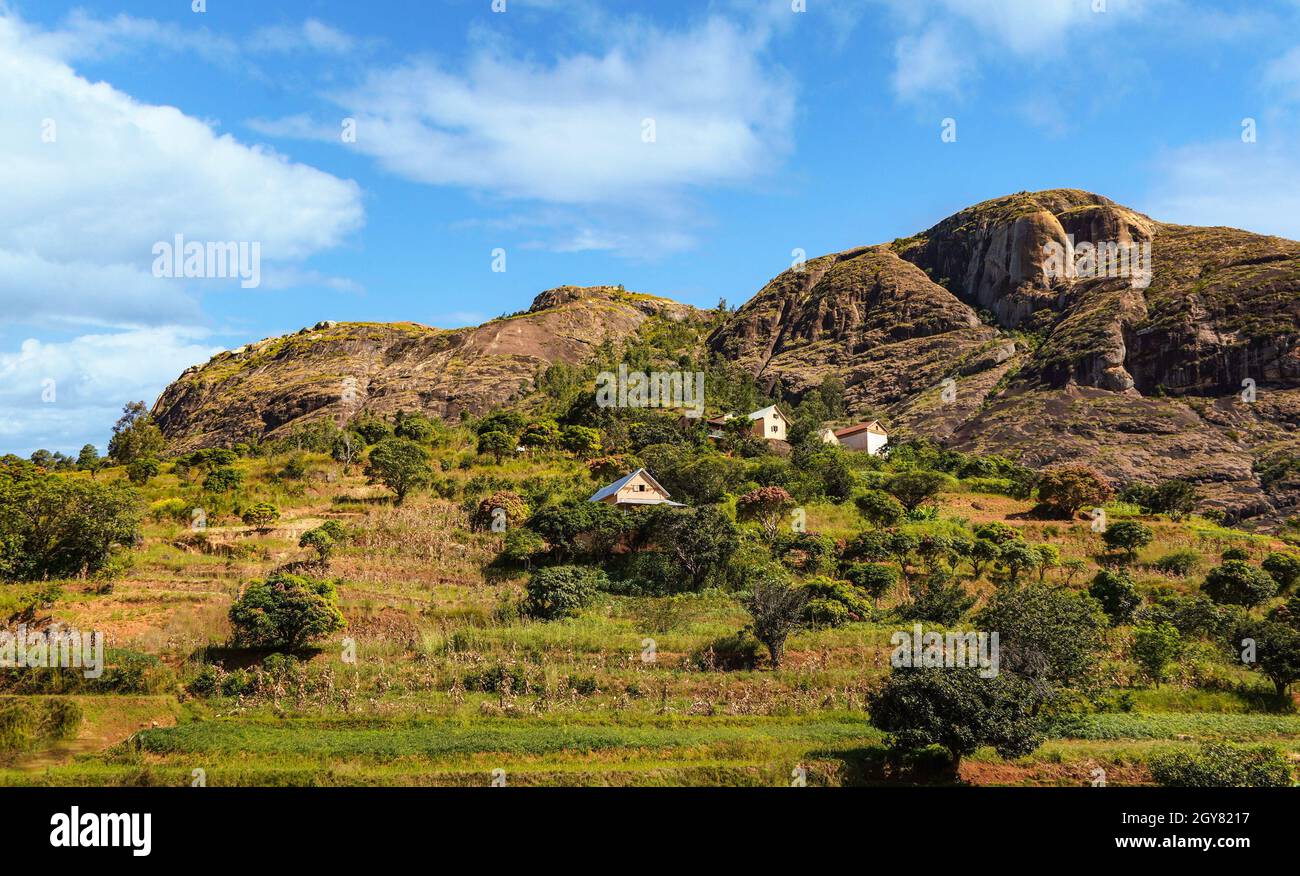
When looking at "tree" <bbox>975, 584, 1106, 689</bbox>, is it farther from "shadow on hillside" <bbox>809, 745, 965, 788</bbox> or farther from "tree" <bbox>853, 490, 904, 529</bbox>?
"tree" <bbox>853, 490, 904, 529</bbox>

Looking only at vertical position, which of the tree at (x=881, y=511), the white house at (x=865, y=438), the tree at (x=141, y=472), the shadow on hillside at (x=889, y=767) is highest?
the white house at (x=865, y=438)

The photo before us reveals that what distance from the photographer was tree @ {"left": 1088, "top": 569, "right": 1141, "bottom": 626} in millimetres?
31516

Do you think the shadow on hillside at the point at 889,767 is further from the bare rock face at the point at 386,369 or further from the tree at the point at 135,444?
the bare rock face at the point at 386,369

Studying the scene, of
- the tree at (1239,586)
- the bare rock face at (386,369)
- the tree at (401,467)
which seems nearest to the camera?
the tree at (1239,586)

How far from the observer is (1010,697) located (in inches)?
746

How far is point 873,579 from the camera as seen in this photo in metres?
33.6

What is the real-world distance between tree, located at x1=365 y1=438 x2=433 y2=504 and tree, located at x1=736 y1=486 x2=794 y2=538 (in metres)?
17.9

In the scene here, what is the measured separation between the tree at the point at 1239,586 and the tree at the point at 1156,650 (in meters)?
8.25

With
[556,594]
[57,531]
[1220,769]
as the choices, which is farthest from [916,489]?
[57,531]

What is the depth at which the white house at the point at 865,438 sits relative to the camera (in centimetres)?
6944

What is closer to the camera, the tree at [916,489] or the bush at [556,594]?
the bush at [556,594]

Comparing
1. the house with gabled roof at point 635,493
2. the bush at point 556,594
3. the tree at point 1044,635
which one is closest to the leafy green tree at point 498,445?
the house with gabled roof at point 635,493
